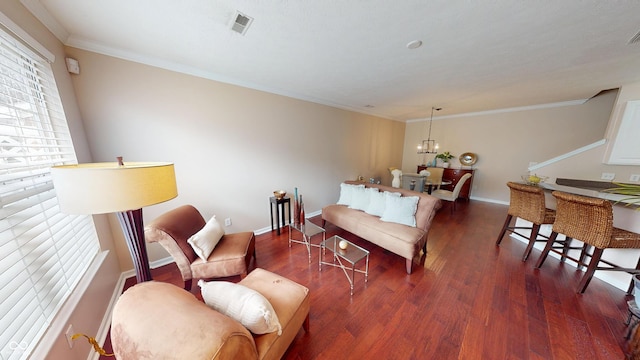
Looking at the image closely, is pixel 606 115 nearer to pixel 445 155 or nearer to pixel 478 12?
pixel 445 155

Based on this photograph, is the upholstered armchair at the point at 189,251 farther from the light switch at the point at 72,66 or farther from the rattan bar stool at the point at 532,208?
the rattan bar stool at the point at 532,208

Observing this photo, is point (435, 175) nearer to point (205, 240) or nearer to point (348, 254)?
point (348, 254)

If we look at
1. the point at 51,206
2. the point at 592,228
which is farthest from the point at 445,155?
the point at 51,206

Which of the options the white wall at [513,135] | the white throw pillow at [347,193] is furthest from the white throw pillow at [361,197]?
the white wall at [513,135]

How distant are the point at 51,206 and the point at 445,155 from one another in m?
6.63

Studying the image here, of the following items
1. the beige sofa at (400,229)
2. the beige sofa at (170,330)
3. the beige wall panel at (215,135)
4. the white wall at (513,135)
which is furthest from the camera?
the white wall at (513,135)

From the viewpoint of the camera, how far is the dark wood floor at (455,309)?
132 centimetres

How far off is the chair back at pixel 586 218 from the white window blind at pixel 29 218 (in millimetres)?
3908

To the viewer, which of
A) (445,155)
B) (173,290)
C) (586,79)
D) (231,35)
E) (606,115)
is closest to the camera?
(173,290)

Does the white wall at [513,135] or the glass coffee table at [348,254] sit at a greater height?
the white wall at [513,135]

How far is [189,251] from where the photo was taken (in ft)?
5.51

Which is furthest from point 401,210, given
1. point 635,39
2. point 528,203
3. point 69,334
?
point 69,334

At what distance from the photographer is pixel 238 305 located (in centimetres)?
94

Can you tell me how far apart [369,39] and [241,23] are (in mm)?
1083
